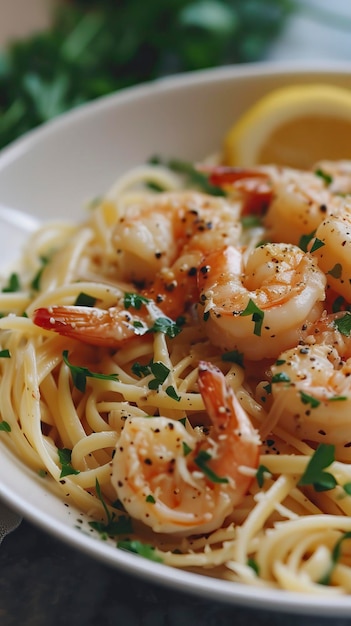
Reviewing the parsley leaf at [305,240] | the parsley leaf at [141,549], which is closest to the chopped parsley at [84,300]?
the parsley leaf at [305,240]

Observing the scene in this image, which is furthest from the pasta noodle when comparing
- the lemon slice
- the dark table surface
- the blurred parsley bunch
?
the blurred parsley bunch

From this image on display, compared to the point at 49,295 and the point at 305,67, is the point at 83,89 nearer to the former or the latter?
the point at 305,67

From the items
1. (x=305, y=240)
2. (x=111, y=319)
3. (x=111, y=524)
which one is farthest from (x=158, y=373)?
(x=305, y=240)

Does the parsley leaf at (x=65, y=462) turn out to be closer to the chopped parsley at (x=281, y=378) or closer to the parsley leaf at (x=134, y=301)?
the parsley leaf at (x=134, y=301)

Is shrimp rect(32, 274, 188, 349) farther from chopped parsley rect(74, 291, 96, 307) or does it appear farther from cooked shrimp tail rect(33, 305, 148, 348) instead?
chopped parsley rect(74, 291, 96, 307)

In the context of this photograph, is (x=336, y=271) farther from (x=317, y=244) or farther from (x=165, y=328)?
(x=165, y=328)

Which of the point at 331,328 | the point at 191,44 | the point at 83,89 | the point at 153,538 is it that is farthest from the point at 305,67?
the point at 153,538
